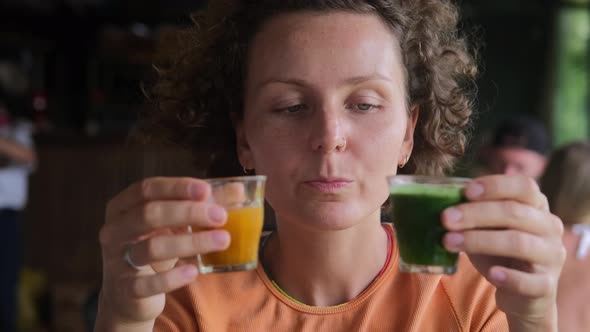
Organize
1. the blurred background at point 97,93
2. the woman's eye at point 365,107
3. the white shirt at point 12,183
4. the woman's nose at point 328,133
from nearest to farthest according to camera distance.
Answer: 1. the woman's nose at point 328,133
2. the woman's eye at point 365,107
3. the white shirt at point 12,183
4. the blurred background at point 97,93

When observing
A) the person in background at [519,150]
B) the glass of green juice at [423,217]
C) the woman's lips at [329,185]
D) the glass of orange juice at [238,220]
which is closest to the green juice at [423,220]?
the glass of green juice at [423,217]

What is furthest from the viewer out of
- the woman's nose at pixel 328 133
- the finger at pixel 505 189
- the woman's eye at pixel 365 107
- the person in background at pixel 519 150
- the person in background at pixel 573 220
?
the person in background at pixel 519 150

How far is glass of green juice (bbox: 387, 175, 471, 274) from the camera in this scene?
132cm

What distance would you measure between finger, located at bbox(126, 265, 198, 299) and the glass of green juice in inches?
17.6

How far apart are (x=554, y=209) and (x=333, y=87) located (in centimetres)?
213

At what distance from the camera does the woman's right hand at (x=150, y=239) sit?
1.32 meters

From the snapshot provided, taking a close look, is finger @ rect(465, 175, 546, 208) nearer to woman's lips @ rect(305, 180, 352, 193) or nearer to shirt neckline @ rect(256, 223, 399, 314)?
woman's lips @ rect(305, 180, 352, 193)

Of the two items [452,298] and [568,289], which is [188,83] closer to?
[452,298]

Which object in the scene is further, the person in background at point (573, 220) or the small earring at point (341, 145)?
the person in background at point (573, 220)

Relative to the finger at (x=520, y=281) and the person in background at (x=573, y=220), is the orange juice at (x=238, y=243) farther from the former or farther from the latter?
the person in background at (x=573, y=220)

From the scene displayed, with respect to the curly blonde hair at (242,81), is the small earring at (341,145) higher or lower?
lower

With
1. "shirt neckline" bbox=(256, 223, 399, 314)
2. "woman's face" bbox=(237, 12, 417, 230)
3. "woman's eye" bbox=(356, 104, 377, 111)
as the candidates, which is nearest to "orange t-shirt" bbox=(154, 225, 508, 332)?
"shirt neckline" bbox=(256, 223, 399, 314)

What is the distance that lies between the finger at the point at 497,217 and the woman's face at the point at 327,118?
0.33m

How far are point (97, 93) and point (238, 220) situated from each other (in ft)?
27.2
